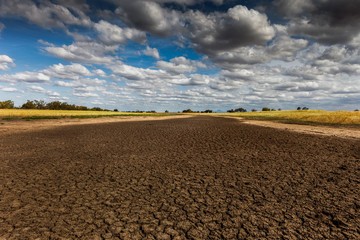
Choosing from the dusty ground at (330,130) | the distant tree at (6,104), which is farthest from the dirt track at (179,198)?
the distant tree at (6,104)

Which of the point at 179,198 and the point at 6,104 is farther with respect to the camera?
the point at 6,104

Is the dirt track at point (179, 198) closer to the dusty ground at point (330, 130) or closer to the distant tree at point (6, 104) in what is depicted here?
the dusty ground at point (330, 130)

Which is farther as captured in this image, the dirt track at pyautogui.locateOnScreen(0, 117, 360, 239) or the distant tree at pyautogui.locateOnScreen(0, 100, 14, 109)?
the distant tree at pyautogui.locateOnScreen(0, 100, 14, 109)

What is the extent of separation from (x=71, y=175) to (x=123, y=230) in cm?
262

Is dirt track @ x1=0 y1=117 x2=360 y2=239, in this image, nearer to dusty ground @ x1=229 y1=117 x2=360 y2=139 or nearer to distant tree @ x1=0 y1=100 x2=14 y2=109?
dusty ground @ x1=229 y1=117 x2=360 y2=139

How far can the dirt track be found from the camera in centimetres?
242

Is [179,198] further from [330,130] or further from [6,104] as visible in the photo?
[6,104]

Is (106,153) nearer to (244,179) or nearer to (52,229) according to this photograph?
(52,229)

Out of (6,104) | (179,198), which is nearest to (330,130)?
(179,198)

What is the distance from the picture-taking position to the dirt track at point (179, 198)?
242cm

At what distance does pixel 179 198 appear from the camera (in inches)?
127

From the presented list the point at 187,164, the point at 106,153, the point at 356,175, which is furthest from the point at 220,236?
the point at 106,153

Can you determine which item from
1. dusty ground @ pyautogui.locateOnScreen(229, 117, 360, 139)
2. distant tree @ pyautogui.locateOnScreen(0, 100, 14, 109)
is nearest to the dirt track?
dusty ground @ pyautogui.locateOnScreen(229, 117, 360, 139)

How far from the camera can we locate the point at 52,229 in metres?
2.41
